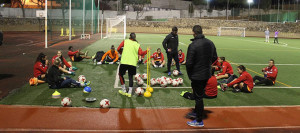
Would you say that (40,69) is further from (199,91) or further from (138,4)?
(138,4)

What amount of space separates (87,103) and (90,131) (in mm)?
2054

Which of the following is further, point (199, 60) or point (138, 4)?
point (138, 4)

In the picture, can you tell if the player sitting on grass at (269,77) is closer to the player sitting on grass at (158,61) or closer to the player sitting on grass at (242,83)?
the player sitting on grass at (242,83)

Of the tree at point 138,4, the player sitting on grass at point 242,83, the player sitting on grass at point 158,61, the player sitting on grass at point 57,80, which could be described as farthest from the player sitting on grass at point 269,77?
the tree at point 138,4

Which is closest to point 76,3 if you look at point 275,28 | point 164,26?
point 164,26

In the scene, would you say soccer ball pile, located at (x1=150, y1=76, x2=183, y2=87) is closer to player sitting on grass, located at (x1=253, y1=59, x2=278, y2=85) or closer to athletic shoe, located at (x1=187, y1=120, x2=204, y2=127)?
player sitting on grass, located at (x1=253, y1=59, x2=278, y2=85)

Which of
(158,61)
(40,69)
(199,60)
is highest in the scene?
(199,60)

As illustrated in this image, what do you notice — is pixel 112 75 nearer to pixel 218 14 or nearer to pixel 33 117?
pixel 33 117

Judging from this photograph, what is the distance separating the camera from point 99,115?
6.89 m

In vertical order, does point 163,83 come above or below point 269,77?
below

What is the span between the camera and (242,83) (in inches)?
378

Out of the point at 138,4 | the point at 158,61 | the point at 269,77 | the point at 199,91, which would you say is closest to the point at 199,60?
the point at 199,91

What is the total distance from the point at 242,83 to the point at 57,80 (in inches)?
274

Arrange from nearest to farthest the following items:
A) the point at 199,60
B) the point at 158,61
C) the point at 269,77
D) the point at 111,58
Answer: the point at 199,60 < the point at 269,77 < the point at 158,61 < the point at 111,58
